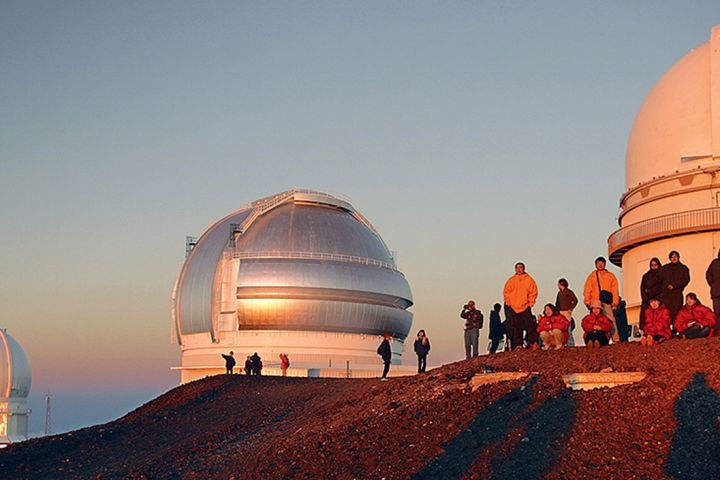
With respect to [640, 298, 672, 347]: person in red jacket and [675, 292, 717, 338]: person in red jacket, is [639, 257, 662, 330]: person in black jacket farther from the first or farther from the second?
[675, 292, 717, 338]: person in red jacket

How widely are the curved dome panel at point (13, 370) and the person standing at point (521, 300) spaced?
4178 centimetres

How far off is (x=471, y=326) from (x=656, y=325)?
6.97 m

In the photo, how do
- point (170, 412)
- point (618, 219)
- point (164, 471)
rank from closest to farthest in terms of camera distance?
point (164, 471), point (170, 412), point (618, 219)

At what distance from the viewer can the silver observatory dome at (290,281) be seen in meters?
44.2

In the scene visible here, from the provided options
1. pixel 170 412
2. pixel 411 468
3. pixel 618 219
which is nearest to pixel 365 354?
pixel 618 219

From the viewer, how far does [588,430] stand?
1166 cm

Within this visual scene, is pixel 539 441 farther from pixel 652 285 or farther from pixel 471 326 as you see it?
pixel 471 326

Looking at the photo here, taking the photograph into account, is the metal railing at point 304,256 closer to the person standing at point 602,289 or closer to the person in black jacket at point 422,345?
the person in black jacket at point 422,345

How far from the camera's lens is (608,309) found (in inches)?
724

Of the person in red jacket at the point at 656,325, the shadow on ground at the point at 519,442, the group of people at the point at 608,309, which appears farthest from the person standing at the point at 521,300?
the shadow on ground at the point at 519,442

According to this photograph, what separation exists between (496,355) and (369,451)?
5.53 m

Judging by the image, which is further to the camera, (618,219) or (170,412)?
(618,219)

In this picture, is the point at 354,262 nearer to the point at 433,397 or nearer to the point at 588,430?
the point at 433,397

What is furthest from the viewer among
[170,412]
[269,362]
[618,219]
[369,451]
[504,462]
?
[269,362]
